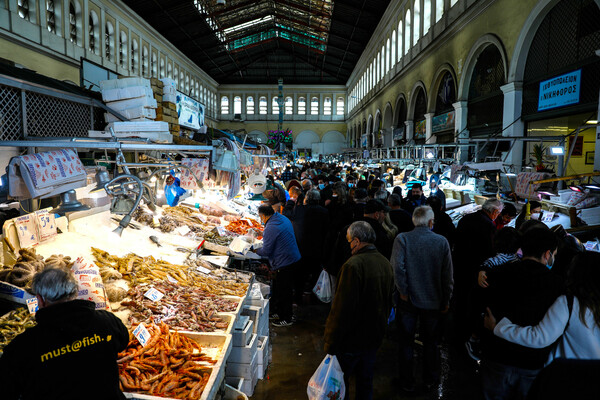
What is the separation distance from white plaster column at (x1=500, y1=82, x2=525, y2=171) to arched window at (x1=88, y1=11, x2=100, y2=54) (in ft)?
48.6

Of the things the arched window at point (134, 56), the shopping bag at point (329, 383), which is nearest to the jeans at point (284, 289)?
the shopping bag at point (329, 383)

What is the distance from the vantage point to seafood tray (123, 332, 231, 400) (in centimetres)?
236

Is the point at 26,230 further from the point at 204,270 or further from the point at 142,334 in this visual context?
the point at 204,270

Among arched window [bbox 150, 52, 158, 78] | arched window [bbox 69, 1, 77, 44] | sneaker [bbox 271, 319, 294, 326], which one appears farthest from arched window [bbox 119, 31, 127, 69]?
sneaker [bbox 271, 319, 294, 326]

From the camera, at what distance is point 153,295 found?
338 centimetres

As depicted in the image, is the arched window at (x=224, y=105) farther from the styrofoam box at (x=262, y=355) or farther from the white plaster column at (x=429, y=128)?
the styrofoam box at (x=262, y=355)

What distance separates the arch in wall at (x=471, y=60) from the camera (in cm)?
913

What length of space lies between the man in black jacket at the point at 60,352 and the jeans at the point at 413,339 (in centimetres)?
245

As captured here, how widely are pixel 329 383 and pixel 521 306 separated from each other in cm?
140

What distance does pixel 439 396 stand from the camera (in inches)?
138

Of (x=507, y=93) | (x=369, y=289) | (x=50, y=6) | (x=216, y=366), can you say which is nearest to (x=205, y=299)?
(x=216, y=366)

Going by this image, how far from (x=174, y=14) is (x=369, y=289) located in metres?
21.1

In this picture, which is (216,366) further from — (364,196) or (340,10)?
(340,10)

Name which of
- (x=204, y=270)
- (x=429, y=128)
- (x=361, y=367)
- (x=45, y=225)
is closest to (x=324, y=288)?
(x=204, y=270)
